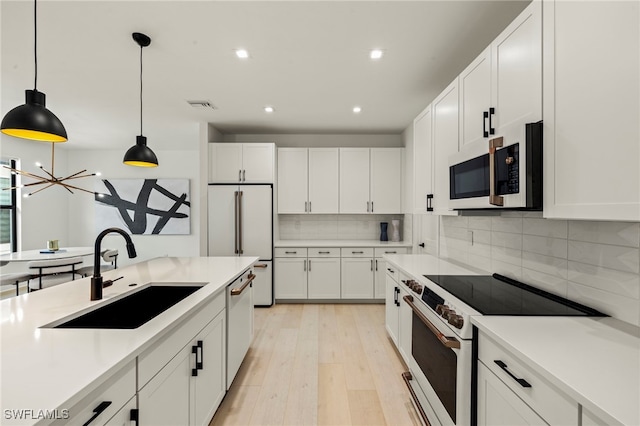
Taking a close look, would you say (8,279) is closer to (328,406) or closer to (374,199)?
(328,406)

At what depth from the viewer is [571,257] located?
5.00 feet

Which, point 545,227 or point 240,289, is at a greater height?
point 545,227

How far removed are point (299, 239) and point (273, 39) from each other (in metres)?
3.16

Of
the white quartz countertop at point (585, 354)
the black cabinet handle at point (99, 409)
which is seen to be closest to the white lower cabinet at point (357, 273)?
the white quartz countertop at point (585, 354)

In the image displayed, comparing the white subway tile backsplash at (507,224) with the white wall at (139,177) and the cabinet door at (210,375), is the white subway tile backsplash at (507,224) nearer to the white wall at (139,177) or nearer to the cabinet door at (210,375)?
the cabinet door at (210,375)

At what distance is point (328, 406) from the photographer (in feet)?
6.80

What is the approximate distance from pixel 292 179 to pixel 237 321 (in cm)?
260

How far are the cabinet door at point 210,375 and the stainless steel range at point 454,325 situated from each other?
1294 mm

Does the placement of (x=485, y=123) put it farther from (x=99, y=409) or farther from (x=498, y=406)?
(x=99, y=409)

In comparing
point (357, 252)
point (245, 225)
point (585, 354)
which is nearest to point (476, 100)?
point (585, 354)

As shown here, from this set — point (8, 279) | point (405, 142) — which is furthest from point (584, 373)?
point (8, 279)

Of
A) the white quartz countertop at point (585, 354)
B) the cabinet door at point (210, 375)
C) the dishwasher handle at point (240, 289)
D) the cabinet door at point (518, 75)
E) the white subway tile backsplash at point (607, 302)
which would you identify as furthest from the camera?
the dishwasher handle at point (240, 289)

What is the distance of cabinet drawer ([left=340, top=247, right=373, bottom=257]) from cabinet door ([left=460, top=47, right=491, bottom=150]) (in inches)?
95.5

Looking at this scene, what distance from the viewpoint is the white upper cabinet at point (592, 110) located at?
932mm
